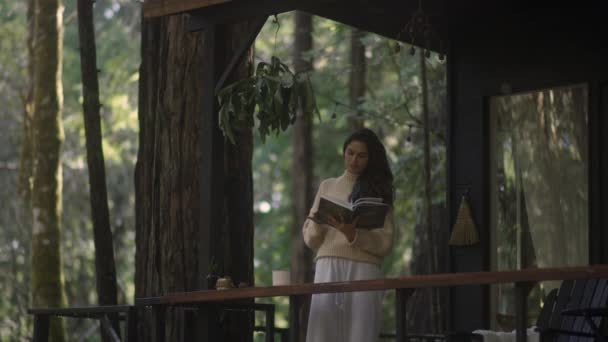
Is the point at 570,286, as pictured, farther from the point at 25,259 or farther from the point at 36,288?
the point at 25,259

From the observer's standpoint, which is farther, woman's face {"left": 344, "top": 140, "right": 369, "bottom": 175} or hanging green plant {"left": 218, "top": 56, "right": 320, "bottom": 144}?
hanging green plant {"left": 218, "top": 56, "right": 320, "bottom": 144}

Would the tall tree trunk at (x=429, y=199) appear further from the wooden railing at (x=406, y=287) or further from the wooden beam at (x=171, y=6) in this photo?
the wooden railing at (x=406, y=287)

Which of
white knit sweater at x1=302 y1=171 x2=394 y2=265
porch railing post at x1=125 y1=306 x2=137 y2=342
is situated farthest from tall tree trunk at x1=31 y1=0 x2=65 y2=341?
white knit sweater at x1=302 y1=171 x2=394 y2=265

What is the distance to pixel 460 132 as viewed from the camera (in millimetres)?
8344

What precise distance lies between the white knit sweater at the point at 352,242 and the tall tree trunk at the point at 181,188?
119 cm

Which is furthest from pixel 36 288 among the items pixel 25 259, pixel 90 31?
pixel 25 259

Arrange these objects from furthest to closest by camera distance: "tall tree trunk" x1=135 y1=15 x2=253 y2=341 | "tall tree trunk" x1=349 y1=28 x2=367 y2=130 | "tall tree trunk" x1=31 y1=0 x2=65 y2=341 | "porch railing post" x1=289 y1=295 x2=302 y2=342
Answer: "tall tree trunk" x1=349 y1=28 x2=367 y2=130 < "tall tree trunk" x1=31 y1=0 x2=65 y2=341 < "tall tree trunk" x1=135 y1=15 x2=253 y2=341 < "porch railing post" x1=289 y1=295 x2=302 y2=342

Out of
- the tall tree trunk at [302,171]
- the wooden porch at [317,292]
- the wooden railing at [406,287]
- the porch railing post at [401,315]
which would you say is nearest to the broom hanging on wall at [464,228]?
the wooden porch at [317,292]

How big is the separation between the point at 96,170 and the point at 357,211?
11.0ft

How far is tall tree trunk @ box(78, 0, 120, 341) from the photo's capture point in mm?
8695

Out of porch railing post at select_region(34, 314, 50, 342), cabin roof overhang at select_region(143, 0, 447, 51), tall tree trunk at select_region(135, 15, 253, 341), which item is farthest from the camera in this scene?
tall tree trunk at select_region(135, 15, 253, 341)

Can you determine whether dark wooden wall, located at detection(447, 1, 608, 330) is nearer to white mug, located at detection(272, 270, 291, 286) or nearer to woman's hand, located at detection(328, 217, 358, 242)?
woman's hand, located at detection(328, 217, 358, 242)

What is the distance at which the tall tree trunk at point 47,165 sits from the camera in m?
10.6

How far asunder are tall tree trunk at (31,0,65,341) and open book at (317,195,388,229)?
5.01m
